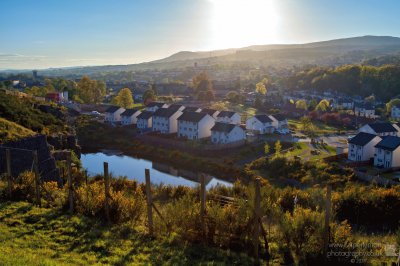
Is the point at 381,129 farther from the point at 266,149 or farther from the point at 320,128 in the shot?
the point at 266,149

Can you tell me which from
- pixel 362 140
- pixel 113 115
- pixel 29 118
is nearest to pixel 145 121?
pixel 113 115

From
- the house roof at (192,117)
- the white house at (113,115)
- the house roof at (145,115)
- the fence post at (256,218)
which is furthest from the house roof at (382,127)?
the fence post at (256,218)

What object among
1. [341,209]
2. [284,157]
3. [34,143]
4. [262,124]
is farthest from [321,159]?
[34,143]

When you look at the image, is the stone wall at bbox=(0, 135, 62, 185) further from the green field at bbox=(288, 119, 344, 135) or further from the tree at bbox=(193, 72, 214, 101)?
the tree at bbox=(193, 72, 214, 101)

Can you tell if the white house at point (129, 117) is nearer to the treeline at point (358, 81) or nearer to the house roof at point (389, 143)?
the house roof at point (389, 143)

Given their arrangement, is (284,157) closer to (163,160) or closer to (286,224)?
(163,160)

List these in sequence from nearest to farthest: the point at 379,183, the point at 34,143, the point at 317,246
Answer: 1. the point at 317,246
2. the point at 34,143
3. the point at 379,183

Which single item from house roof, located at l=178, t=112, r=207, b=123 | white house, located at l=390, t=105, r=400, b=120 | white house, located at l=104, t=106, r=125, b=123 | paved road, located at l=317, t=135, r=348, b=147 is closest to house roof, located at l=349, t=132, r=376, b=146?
paved road, located at l=317, t=135, r=348, b=147
